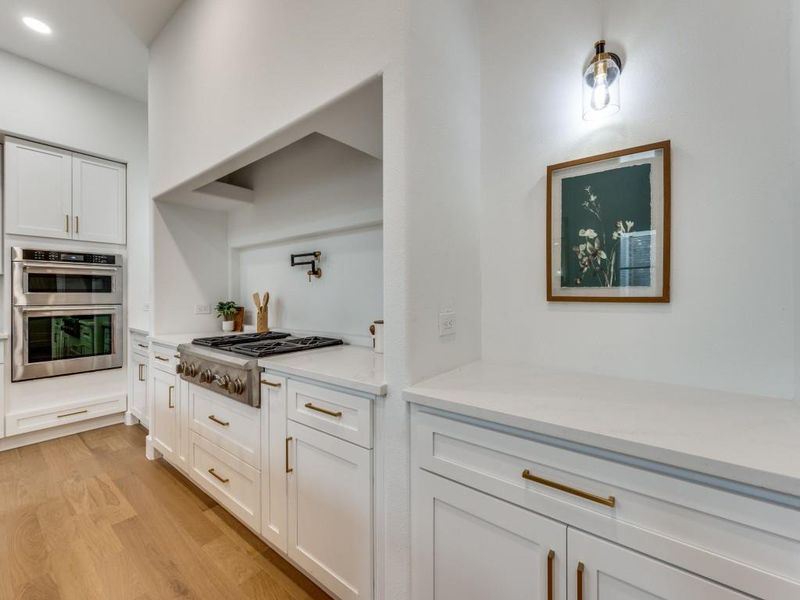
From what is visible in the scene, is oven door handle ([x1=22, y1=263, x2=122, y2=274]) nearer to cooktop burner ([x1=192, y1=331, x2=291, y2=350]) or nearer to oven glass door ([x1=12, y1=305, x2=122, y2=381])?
oven glass door ([x1=12, y1=305, x2=122, y2=381])

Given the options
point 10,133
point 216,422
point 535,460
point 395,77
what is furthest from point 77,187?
point 535,460

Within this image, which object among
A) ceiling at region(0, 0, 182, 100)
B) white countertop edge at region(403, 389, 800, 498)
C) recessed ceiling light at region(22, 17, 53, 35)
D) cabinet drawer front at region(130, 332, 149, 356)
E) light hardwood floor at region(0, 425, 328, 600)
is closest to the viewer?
white countertop edge at region(403, 389, 800, 498)

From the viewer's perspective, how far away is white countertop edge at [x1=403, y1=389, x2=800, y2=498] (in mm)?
628

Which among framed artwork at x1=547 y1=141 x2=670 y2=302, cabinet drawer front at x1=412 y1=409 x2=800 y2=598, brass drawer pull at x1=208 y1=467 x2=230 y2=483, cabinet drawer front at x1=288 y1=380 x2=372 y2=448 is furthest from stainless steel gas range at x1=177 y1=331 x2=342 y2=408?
framed artwork at x1=547 y1=141 x2=670 y2=302

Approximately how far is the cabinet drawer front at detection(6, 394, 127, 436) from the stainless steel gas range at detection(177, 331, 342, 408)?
182 centimetres

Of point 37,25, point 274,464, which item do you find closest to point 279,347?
point 274,464

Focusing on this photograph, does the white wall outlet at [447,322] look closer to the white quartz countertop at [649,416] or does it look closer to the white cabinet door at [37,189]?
the white quartz countertop at [649,416]

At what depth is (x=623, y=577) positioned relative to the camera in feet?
2.60

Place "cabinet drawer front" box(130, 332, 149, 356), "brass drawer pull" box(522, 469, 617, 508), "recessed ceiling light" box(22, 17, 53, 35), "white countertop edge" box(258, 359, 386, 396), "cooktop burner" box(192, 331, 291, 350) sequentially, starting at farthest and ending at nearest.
Result: "cabinet drawer front" box(130, 332, 149, 356) → "recessed ceiling light" box(22, 17, 53, 35) → "cooktop burner" box(192, 331, 291, 350) → "white countertop edge" box(258, 359, 386, 396) → "brass drawer pull" box(522, 469, 617, 508)

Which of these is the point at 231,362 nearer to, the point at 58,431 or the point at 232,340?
the point at 232,340

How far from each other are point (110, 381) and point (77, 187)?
1.78m

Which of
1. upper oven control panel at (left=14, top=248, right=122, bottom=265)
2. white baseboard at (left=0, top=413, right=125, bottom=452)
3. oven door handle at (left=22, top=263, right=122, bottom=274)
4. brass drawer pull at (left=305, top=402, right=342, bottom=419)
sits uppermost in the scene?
upper oven control panel at (left=14, top=248, right=122, bottom=265)

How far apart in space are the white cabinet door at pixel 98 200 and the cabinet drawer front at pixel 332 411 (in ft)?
9.96

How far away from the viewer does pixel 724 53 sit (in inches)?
43.4
